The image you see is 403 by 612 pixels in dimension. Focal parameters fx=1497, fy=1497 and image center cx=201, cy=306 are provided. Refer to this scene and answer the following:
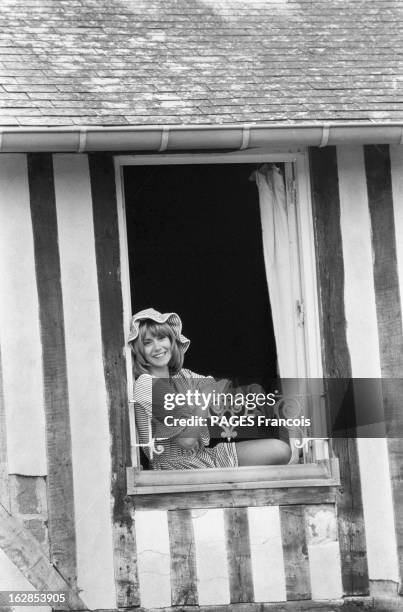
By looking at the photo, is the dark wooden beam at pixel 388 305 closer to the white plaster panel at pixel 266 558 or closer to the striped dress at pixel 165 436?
the white plaster panel at pixel 266 558

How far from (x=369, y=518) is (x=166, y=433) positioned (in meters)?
1.13

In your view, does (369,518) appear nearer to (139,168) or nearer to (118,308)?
(118,308)

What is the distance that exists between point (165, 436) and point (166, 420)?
0.08 m

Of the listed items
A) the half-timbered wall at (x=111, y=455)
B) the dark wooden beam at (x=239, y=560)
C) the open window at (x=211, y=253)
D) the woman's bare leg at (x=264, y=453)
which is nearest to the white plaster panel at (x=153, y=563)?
the half-timbered wall at (x=111, y=455)

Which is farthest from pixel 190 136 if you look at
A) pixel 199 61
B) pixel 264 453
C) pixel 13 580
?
pixel 13 580

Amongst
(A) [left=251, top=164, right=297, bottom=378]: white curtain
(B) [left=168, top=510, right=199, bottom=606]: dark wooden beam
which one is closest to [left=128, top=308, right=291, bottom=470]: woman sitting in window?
(B) [left=168, top=510, right=199, bottom=606]: dark wooden beam

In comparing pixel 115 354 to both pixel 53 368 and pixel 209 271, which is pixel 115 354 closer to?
pixel 53 368

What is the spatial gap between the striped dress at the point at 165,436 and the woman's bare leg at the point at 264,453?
5 cm

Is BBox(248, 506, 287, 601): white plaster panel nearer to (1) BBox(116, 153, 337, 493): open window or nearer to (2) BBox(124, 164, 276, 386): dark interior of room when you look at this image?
(1) BBox(116, 153, 337, 493): open window

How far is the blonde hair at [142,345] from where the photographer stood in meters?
7.79

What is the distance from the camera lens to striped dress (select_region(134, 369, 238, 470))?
304 inches

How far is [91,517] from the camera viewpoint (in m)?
7.52

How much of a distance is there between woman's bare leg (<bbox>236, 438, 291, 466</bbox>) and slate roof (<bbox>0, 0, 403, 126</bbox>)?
1.67 m

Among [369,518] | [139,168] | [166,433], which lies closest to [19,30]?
[139,168]
